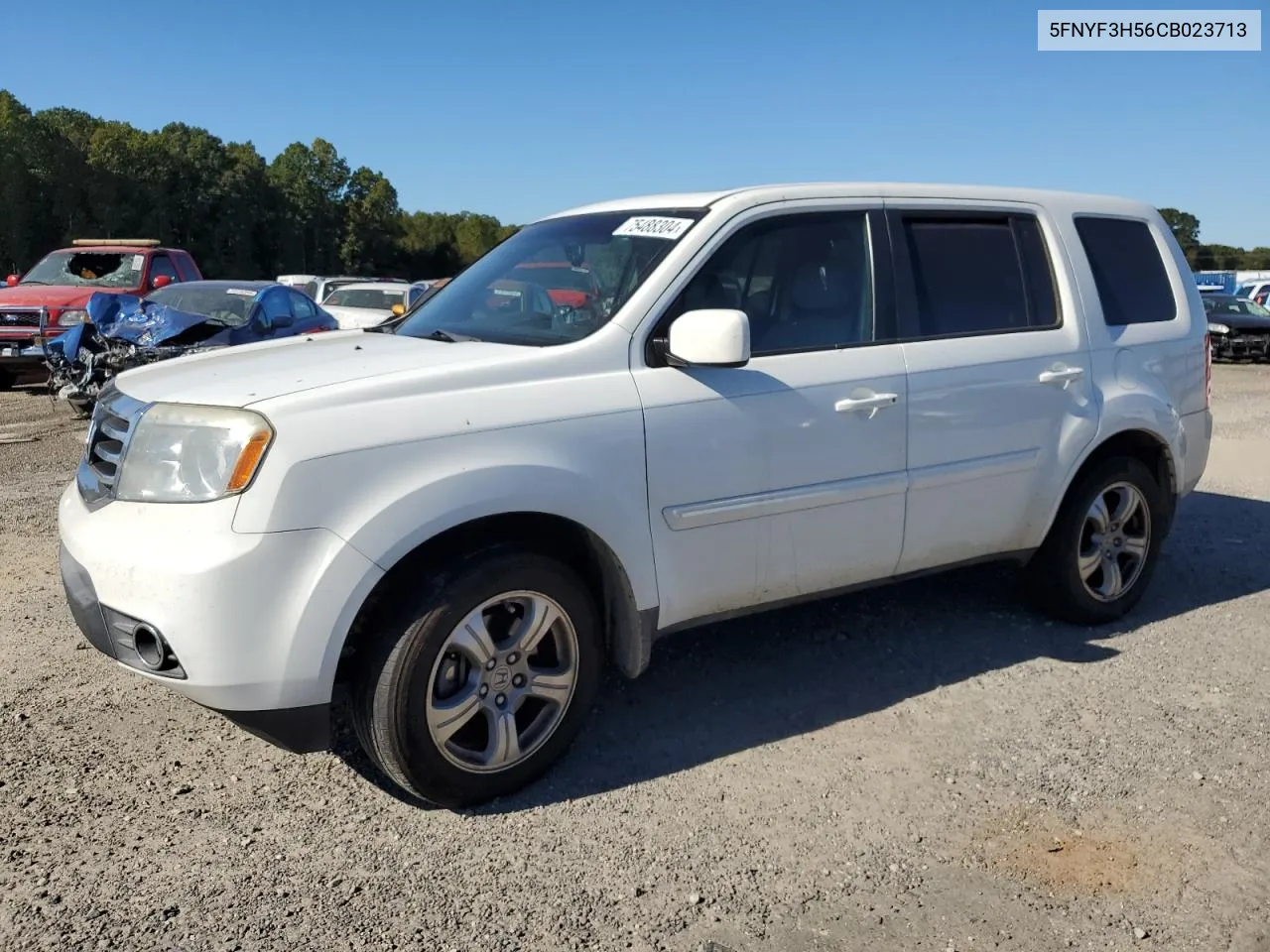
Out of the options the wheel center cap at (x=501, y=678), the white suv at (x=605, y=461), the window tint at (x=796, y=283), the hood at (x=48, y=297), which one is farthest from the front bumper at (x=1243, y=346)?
the wheel center cap at (x=501, y=678)

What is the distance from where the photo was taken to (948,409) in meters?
4.25

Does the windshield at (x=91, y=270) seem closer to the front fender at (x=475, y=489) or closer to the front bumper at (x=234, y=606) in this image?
the front bumper at (x=234, y=606)

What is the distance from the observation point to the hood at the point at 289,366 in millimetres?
3203

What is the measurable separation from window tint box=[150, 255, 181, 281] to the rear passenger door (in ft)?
40.2

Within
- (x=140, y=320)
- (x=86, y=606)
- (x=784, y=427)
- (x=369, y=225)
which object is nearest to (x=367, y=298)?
(x=140, y=320)

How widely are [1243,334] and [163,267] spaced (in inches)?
827

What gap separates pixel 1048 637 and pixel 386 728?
313 cm

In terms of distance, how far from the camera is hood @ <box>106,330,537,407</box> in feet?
10.5

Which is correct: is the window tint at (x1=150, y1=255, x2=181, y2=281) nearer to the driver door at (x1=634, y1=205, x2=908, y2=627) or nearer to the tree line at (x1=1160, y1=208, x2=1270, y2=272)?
the driver door at (x1=634, y1=205, x2=908, y2=627)

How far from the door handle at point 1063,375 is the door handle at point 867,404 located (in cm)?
86

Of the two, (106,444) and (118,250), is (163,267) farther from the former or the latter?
(106,444)

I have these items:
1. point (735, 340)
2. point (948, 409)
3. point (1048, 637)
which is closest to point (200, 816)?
point (735, 340)

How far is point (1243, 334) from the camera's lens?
76.2 feet

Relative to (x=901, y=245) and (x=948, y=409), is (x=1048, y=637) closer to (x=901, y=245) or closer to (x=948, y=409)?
(x=948, y=409)
